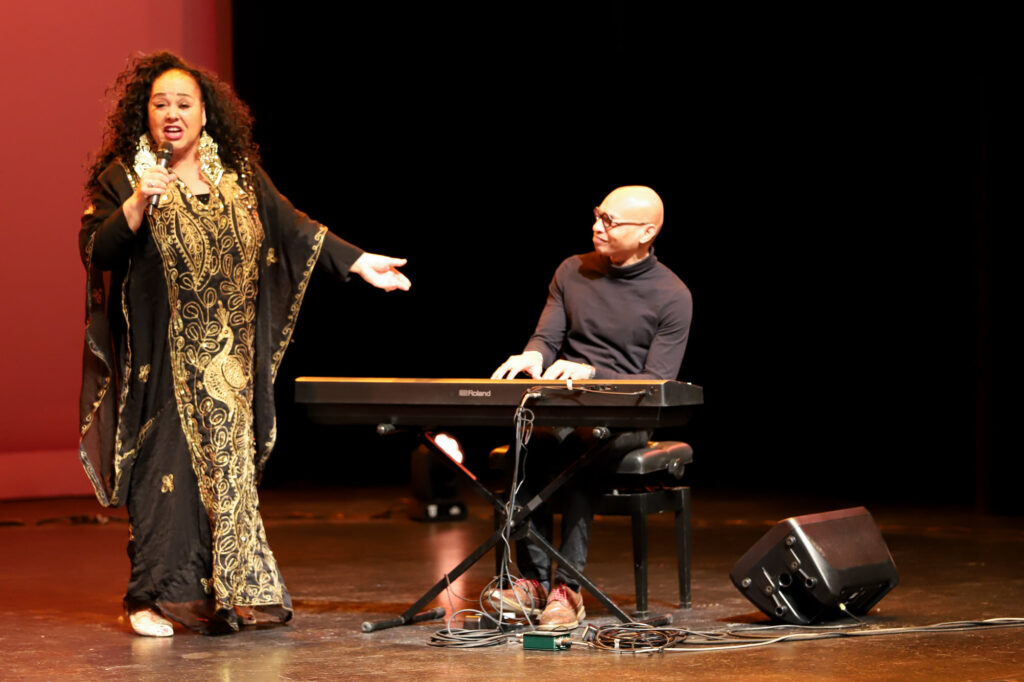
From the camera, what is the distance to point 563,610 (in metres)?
3.74

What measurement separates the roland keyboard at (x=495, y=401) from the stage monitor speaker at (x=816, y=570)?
1.65 ft

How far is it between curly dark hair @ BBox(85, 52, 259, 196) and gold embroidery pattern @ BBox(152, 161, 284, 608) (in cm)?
17

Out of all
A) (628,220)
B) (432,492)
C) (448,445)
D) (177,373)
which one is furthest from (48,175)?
(628,220)

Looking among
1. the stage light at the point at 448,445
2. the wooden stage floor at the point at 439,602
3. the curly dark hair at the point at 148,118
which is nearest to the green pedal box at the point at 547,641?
the wooden stage floor at the point at 439,602

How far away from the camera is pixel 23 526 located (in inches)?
253

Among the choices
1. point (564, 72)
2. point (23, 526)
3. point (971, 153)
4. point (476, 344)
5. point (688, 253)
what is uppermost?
point (564, 72)

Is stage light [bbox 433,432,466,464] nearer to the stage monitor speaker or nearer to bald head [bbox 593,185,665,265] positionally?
bald head [bbox 593,185,665,265]

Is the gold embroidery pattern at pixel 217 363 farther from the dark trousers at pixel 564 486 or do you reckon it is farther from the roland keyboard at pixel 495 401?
the dark trousers at pixel 564 486

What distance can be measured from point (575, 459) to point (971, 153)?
4106 mm

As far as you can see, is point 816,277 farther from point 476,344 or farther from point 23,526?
point 23,526

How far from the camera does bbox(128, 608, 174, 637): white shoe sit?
3686 millimetres

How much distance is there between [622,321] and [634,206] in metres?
0.34

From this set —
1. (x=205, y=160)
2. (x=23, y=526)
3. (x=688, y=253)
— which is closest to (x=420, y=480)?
(x=23, y=526)

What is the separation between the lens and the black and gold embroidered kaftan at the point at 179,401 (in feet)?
12.2
